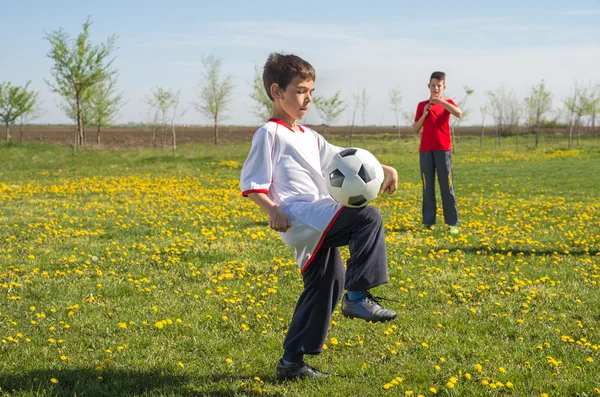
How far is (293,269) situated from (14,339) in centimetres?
344

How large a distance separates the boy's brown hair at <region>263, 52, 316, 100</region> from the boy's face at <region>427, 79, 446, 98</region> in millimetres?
6162

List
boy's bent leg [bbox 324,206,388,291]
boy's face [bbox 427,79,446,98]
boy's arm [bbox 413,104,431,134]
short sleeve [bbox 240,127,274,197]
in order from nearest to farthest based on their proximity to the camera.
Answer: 1. boy's bent leg [bbox 324,206,388,291]
2. short sleeve [bbox 240,127,274,197]
3. boy's face [bbox 427,79,446,98]
4. boy's arm [bbox 413,104,431,134]

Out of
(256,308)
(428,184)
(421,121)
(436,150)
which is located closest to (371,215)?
(256,308)

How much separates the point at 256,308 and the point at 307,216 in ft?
8.20

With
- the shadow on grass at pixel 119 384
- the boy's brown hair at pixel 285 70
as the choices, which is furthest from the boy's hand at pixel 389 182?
the shadow on grass at pixel 119 384

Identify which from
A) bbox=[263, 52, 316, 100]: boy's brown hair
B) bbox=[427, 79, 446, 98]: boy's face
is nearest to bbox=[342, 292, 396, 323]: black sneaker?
bbox=[263, 52, 316, 100]: boy's brown hair

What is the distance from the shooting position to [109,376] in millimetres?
4340

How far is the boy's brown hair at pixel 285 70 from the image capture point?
388 cm

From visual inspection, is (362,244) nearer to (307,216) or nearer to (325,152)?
(307,216)

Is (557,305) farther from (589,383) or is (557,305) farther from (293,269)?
(293,269)

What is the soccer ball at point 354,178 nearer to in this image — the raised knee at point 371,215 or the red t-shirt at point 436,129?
the raised knee at point 371,215

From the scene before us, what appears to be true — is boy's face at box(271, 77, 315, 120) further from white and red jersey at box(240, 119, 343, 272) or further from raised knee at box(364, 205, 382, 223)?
raised knee at box(364, 205, 382, 223)

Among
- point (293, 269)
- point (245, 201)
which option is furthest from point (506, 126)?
point (293, 269)

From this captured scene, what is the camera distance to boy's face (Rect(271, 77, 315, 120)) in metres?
3.89
